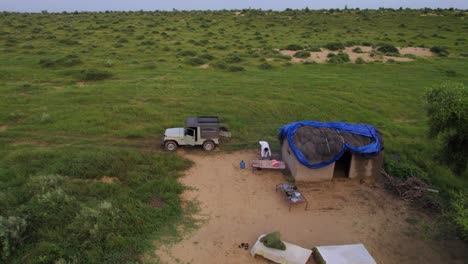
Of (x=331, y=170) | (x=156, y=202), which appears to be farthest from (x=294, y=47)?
(x=156, y=202)

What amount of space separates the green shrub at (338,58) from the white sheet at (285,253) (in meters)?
28.2

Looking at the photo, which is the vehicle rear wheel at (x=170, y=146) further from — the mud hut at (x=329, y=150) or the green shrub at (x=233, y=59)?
the green shrub at (x=233, y=59)

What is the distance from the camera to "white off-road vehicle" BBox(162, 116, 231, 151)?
15469 millimetres

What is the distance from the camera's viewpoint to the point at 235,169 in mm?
14438

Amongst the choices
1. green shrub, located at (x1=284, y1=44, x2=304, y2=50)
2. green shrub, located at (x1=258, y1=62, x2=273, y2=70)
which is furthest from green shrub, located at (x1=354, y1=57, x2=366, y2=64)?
green shrub, located at (x1=258, y1=62, x2=273, y2=70)

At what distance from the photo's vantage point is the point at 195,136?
1551cm

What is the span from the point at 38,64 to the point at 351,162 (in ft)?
91.2

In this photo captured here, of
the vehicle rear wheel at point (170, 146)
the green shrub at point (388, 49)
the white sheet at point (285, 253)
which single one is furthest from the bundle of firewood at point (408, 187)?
the green shrub at point (388, 49)

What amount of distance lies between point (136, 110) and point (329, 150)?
11.7m

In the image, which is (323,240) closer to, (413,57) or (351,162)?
(351,162)

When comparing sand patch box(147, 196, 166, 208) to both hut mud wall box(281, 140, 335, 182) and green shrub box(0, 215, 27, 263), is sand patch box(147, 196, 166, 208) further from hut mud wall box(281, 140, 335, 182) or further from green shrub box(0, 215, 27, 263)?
hut mud wall box(281, 140, 335, 182)

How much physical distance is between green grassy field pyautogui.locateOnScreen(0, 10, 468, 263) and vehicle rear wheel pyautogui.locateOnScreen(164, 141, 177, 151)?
34.1 inches

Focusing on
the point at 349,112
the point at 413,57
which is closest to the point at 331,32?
the point at 413,57

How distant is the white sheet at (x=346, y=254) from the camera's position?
9.19m
